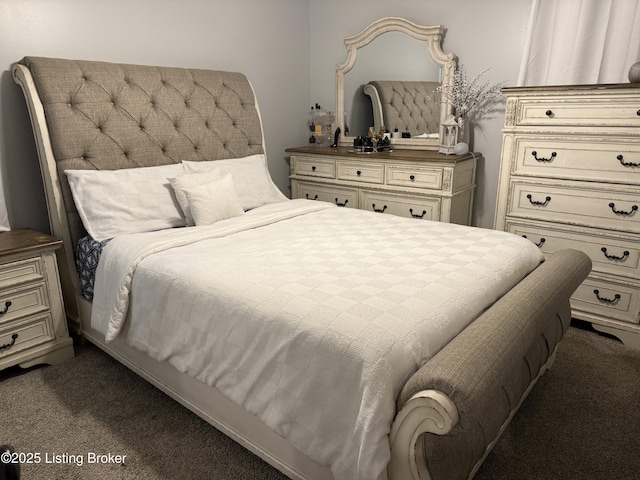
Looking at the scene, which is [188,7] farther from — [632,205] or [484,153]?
[632,205]

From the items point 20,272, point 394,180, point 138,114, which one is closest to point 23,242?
point 20,272

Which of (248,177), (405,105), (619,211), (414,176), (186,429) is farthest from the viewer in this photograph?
(405,105)

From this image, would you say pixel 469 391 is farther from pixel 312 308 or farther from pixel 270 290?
pixel 270 290

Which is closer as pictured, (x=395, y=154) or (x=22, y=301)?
(x=22, y=301)

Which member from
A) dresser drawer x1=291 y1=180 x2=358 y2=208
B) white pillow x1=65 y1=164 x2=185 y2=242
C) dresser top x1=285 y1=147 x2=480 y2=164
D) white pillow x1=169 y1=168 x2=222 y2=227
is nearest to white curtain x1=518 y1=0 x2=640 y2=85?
dresser top x1=285 y1=147 x2=480 y2=164

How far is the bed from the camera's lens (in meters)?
1.13

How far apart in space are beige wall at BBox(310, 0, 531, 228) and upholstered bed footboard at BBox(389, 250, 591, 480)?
1670 millimetres

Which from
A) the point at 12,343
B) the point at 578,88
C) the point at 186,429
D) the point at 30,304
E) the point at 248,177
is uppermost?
the point at 578,88

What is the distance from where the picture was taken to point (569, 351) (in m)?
2.33

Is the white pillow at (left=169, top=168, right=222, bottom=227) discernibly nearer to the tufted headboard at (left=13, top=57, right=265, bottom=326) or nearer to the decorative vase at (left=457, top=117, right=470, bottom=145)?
the tufted headboard at (left=13, top=57, right=265, bottom=326)

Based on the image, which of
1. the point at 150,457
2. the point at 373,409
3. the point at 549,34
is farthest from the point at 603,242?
the point at 150,457

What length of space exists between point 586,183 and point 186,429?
219cm

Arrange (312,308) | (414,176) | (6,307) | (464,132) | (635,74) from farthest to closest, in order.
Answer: (464,132) → (414,176) → (635,74) → (6,307) → (312,308)

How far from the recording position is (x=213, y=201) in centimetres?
233
